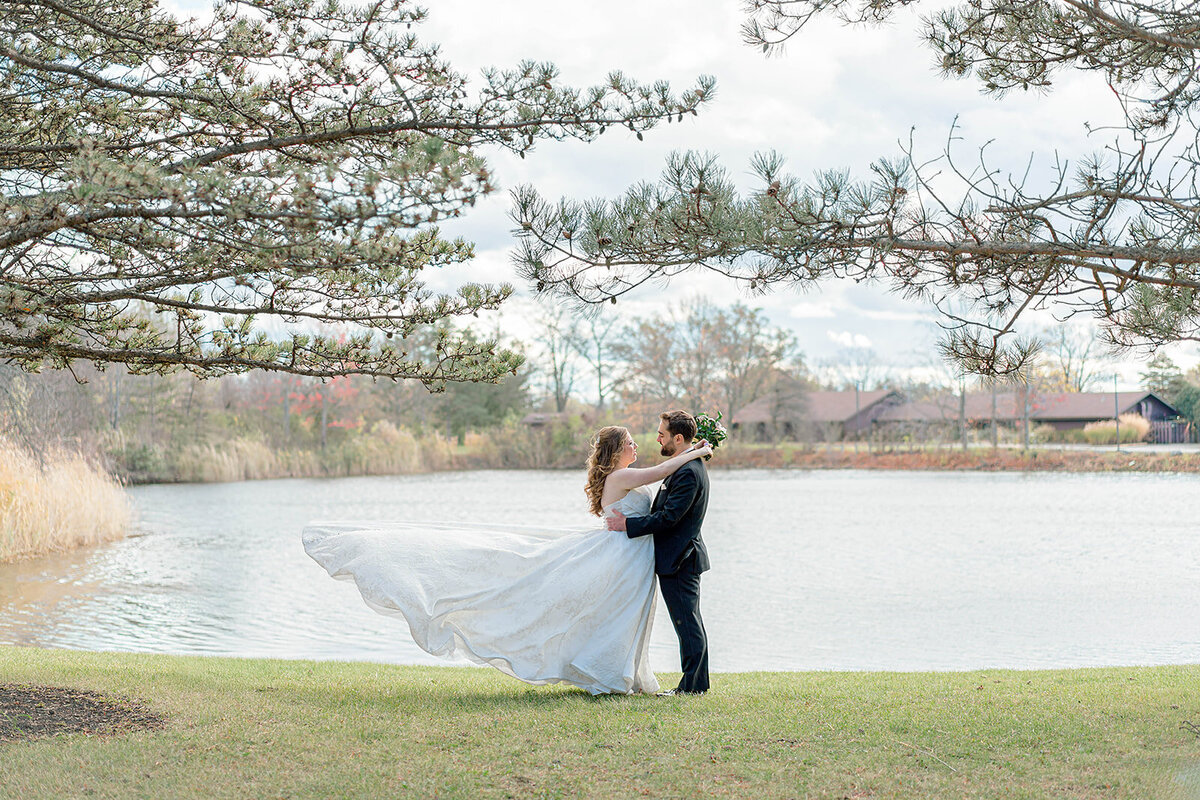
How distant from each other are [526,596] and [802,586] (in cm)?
836

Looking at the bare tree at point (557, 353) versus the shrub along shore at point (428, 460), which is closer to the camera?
the shrub along shore at point (428, 460)

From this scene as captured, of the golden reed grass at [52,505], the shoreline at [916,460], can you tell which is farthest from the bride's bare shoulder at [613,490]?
the shoreline at [916,460]

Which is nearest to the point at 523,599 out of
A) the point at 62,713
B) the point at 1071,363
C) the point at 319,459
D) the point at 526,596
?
the point at 526,596

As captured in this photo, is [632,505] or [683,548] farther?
[632,505]

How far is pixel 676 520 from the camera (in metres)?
5.48

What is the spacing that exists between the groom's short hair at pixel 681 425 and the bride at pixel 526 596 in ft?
0.61

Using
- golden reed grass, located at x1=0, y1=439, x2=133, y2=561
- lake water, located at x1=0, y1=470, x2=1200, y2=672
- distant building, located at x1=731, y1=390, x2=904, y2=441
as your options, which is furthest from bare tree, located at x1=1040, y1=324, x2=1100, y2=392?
golden reed grass, located at x1=0, y1=439, x2=133, y2=561

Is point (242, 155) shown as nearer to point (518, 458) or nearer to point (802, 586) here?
point (802, 586)

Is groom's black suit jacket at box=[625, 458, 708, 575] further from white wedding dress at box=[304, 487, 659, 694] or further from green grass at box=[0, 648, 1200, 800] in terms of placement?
green grass at box=[0, 648, 1200, 800]

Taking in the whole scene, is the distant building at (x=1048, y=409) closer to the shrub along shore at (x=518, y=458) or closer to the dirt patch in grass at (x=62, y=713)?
the shrub along shore at (x=518, y=458)

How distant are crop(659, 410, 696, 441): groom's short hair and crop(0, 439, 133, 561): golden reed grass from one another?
11.7 m

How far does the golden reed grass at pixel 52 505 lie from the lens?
14.0 meters

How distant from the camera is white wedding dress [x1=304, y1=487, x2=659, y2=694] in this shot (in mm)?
5426

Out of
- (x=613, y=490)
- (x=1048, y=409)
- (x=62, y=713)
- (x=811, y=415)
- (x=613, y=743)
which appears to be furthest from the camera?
(x=811, y=415)
